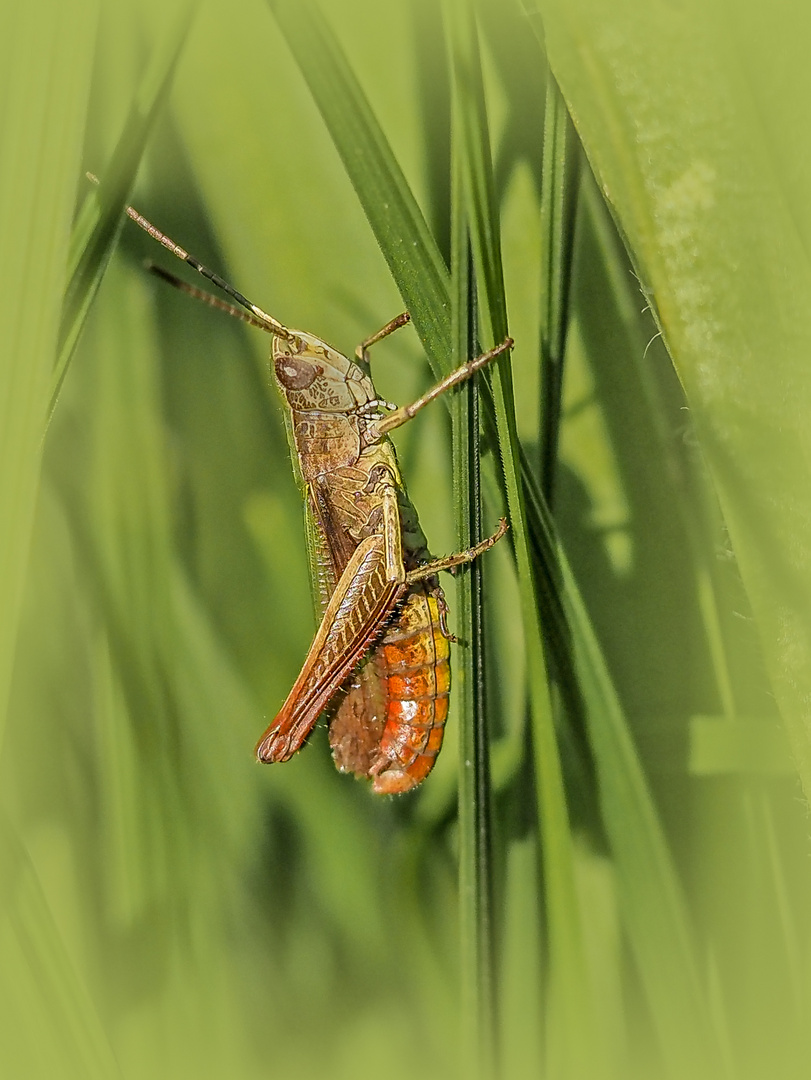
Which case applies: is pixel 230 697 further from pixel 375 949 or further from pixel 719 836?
pixel 719 836

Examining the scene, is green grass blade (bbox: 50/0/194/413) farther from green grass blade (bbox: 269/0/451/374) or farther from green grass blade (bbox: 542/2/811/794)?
green grass blade (bbox: 542/2/811/794)

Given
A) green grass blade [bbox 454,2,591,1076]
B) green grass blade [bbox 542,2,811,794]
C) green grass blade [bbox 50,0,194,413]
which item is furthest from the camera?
green grass blade [bbox 50,0,194,413]

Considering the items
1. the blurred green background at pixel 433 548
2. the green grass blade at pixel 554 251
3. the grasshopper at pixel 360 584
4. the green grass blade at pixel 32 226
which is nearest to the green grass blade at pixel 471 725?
the blurred green background at pixel 433 548

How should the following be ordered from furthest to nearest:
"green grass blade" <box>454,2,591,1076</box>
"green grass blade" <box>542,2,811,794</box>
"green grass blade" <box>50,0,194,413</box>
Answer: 1. "green grass blade" <box>50,0,194,413</box>
2. "green grass blade" <box>454,2,591,1076</box>
3. "green grass blade" <box>542,2,811,794</box>

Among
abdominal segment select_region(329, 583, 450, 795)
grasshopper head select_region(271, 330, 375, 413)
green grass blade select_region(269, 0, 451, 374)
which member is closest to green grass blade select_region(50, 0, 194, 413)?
green grass blade select_region(269, 0, 451, 374)

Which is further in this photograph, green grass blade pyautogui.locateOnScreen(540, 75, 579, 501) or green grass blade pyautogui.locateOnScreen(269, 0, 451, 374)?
green grass blade pyautogui.locateOnScreen(540, 75, 579, 501)

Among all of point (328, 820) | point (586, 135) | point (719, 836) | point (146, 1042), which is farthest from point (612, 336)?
point (146, 1042)

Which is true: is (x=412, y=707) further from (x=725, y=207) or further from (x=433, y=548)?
(x=725, y=207)

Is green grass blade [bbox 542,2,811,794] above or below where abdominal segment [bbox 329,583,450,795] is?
above
